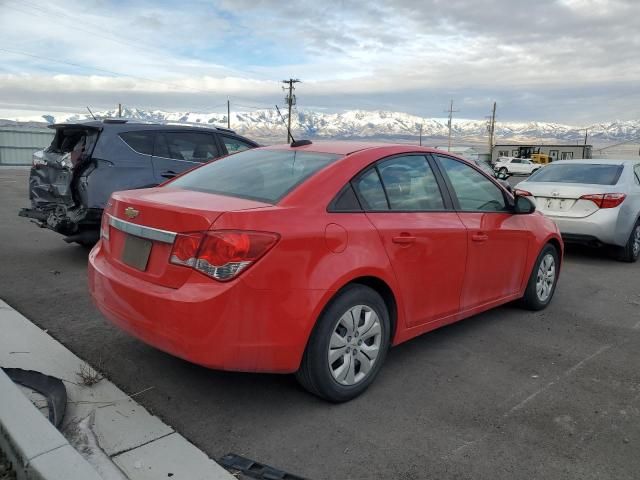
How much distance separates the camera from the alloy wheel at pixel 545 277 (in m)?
5.22

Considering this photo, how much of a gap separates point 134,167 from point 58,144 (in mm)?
1098

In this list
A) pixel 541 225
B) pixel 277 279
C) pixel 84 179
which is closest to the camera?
pixel 277 279

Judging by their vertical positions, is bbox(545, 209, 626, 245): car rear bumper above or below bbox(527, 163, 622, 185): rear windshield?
below

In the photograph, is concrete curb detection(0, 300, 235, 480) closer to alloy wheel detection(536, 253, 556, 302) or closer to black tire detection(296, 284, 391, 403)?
black tire detection(296, 284, 391, 403)

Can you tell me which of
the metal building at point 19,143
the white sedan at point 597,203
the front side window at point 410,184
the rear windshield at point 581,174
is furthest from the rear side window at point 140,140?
the metal building at point 19,143

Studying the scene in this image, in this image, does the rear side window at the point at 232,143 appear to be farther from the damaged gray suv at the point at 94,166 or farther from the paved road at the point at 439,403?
the paved road at the point at 439,403

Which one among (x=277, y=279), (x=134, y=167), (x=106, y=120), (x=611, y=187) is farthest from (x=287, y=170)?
(x=611, y=187)

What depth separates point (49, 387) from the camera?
3186mm

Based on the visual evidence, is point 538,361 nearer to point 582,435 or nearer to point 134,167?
point 582,435

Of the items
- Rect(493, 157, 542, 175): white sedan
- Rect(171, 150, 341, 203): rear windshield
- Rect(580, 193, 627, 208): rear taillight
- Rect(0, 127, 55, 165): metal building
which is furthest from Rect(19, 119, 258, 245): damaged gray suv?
Rect(493, 157, 542, 175): white sedan

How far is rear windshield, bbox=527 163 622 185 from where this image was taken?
786cm

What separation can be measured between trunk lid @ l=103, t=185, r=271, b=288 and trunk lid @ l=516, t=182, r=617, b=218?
588 centimetres

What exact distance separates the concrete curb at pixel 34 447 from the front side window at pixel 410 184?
2.30 metres

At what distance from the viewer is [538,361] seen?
4062 mm
